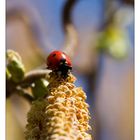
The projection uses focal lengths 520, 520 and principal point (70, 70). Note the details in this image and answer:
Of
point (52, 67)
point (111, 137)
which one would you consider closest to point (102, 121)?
point (111, 137)

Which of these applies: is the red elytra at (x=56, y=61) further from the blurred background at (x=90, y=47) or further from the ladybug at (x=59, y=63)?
the blurred background at (x=90, y=47)

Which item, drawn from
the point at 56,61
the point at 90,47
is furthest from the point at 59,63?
the point at 90,47

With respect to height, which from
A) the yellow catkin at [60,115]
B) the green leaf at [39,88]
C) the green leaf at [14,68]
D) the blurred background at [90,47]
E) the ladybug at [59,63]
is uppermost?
the blurred background at [90,47]

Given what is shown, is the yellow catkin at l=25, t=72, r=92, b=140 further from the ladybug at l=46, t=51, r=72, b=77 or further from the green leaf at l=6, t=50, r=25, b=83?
the green leaf at l=6, t=50, r=25, b=83

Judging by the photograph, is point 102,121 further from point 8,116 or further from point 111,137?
point 8,116
